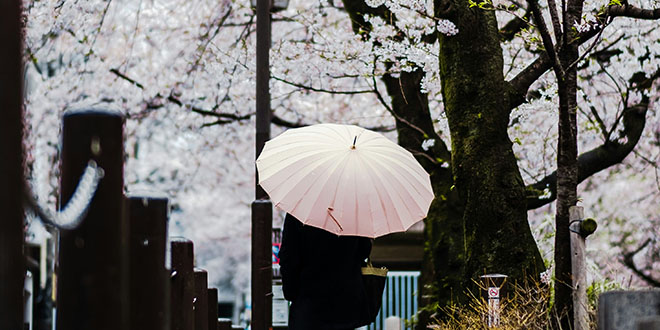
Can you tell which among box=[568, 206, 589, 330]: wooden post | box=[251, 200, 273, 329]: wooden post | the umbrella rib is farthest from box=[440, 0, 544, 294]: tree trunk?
the umbrella rib

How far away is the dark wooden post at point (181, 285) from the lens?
4578 millimetres

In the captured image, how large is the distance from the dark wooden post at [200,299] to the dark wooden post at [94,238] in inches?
118

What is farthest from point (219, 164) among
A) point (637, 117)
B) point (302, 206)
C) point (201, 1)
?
point (302, 206)

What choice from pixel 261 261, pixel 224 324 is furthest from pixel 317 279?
pixel 224 324

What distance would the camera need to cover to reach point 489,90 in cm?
808

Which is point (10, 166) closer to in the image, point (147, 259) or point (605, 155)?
point (147, 259)

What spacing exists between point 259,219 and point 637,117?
19.0 ft

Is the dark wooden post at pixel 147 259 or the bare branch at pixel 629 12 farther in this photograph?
the bare branch at pixel 629 12

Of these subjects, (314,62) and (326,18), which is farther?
(326,18)

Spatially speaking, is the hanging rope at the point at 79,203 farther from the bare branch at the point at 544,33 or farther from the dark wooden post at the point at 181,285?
the bare branch at the point at 544,33

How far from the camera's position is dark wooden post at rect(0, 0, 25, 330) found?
228 cm

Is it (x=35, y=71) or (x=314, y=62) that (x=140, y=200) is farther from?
(x=35, y=71)

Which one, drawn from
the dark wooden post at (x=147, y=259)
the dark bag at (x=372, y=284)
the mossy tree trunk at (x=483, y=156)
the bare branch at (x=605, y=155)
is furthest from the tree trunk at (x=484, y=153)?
the dark wooden post at (x=147, y=259)

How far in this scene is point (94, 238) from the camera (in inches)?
106
